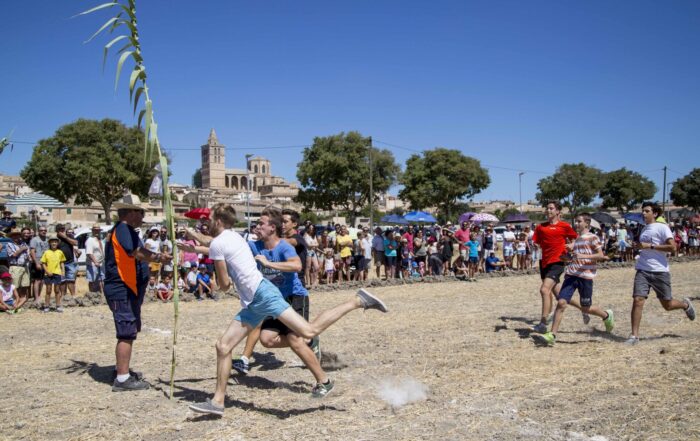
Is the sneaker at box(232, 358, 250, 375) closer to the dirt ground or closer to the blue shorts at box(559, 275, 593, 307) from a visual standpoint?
the dirt ground

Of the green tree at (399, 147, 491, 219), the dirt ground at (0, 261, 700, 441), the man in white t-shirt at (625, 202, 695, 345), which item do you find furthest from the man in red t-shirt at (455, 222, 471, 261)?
the green tree at (399, 147, 491, 219)

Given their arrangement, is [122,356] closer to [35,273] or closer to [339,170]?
[35,273]

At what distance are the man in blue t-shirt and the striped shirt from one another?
4049 millimetres

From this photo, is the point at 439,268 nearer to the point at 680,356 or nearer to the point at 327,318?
the point at 680,356

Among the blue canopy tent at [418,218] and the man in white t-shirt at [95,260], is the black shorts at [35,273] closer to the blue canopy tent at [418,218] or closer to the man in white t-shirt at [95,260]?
the man in white t-shirt at [95,260]

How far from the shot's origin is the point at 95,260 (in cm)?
1303

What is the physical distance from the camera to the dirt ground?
14.5 feet

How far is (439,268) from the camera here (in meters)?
18.3

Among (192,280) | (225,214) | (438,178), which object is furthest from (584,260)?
(438,178)

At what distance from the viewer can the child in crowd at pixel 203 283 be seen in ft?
44.5

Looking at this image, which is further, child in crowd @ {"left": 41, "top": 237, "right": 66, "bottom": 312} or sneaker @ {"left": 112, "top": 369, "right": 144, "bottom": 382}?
child in crowd @ {"left": 41, "top": 237, "right": 66, "bottom": 312}

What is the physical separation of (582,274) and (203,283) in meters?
9.33

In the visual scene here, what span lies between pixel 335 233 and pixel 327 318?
41.8 feet

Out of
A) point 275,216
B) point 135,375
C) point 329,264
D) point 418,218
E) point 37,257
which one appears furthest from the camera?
point 418,218
